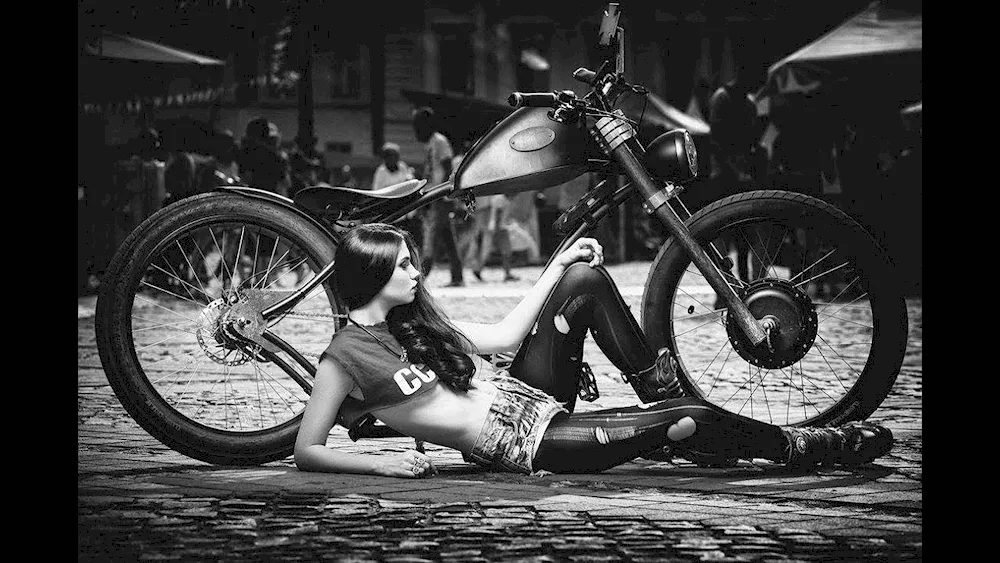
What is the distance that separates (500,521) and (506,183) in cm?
154

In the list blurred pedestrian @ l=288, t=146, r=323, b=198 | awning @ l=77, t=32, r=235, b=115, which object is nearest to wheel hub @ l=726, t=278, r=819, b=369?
awning @ l=77, t=32, r=235, b=115

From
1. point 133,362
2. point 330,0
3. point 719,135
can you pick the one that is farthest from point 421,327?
point 330,0

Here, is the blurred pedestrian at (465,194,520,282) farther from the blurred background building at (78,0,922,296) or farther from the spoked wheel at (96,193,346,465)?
the spoked wheel at (96,193,346,465)

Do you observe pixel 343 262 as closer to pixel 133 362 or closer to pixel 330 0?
pixel 133 362

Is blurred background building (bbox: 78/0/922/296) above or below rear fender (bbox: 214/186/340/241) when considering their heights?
above

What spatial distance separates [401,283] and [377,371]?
0.92ft

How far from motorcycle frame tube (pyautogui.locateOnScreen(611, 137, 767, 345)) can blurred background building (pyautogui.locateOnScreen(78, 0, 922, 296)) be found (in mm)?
2028

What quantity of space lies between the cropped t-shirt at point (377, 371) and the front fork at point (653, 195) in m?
Result: 1.01

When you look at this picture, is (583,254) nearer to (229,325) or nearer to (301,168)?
(229,325)

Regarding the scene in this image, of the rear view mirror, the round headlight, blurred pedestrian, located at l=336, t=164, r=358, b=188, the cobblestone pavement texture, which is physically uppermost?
the rear view mirror

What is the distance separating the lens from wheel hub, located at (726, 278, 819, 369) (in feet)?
16.5

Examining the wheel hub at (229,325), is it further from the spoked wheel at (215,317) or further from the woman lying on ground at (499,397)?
the woman lying on ground at (499,397)

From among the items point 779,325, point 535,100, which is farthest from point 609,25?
point 779,325

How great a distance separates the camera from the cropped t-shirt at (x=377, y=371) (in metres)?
4.70
